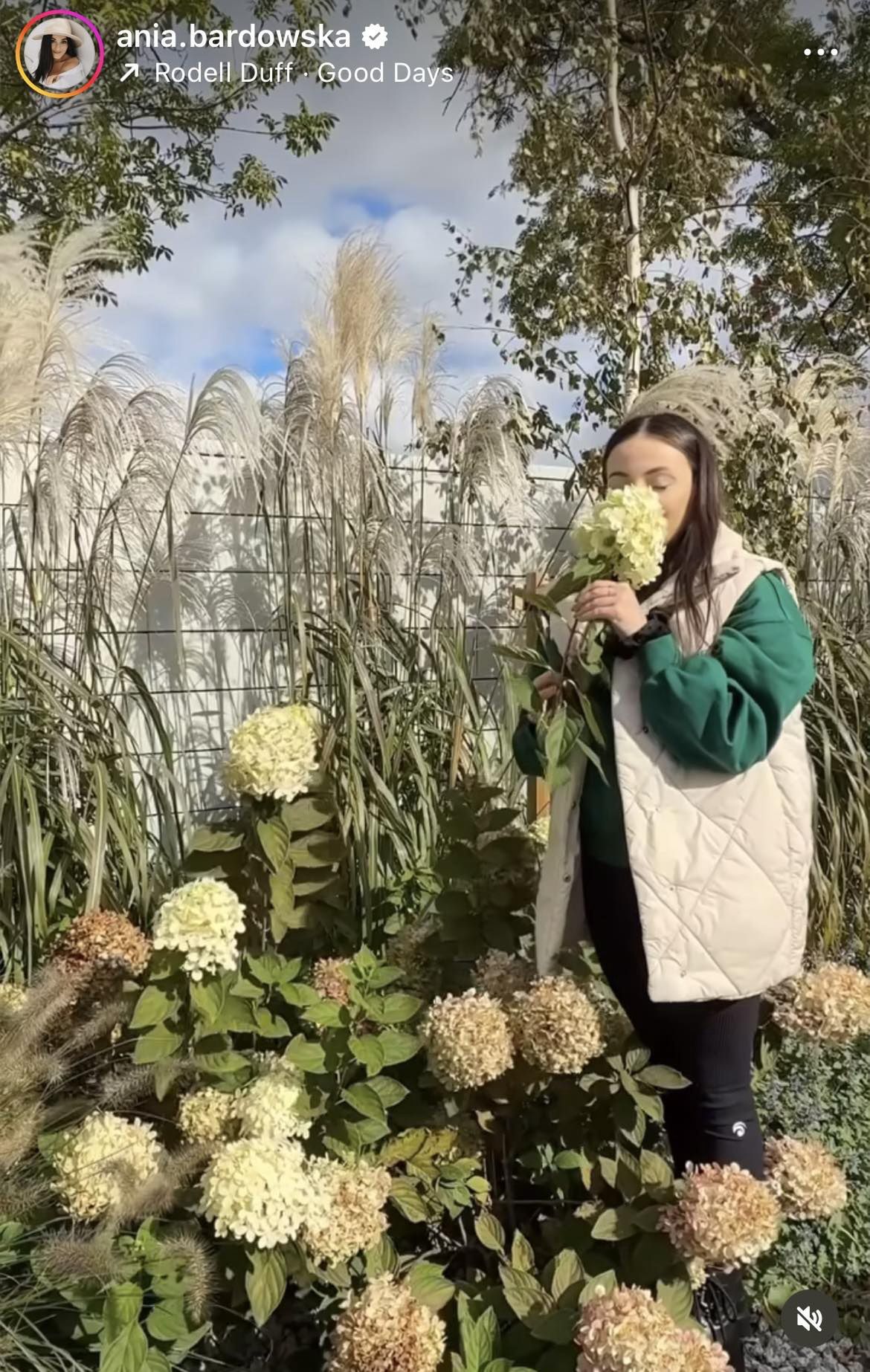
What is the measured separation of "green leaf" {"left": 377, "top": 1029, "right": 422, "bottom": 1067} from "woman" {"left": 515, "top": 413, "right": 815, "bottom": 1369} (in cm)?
23

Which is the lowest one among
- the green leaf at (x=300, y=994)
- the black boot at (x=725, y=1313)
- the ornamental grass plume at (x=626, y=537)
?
the black boot at (x=725, y=1313)

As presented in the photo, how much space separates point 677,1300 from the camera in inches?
47.4

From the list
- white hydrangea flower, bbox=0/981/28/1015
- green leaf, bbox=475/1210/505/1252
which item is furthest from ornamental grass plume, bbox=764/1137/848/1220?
white hydrangea flower, bbox=0/981/28/1015

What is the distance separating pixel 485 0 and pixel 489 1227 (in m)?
3.79

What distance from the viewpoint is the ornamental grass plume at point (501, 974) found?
1.46m

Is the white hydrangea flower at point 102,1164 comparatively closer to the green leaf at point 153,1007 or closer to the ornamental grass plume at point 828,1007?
the green leaf at point 153,1007

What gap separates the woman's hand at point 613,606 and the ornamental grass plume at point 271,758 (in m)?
0.50

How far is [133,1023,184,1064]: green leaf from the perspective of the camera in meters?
1.35

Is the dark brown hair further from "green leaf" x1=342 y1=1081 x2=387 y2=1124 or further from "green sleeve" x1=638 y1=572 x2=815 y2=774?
"green leaf" x1=342 y1=1081 x2=387 y2=1124

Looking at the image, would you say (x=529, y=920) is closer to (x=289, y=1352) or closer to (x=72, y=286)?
(x=289, y=1352)

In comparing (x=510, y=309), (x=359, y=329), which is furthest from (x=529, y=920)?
(x=510, y=309)

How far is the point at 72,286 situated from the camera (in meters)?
2.67

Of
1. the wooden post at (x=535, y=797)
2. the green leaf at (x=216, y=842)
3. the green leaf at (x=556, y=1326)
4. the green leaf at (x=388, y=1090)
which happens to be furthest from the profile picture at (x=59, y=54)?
the green leaf at (x=556, y=1326)

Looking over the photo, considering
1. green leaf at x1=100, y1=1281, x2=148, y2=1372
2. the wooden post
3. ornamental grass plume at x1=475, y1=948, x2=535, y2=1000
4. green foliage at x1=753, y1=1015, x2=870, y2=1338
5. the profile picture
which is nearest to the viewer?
green leaf at x1=100, y1=1281, x2=148, y2=1372
